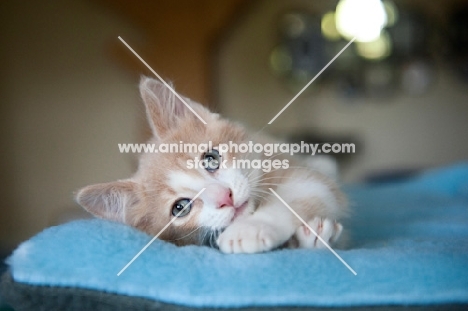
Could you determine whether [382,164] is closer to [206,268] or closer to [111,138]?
[111,138]

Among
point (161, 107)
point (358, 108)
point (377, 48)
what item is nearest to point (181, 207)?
point (161, 107)

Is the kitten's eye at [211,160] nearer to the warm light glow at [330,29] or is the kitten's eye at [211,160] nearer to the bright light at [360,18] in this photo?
the bright light at [360,18]

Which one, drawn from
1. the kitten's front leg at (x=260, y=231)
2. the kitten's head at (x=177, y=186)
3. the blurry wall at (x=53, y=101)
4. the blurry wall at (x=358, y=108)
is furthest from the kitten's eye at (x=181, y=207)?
the blurry wall at (x=358, y=108)

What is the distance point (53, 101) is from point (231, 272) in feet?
5.91

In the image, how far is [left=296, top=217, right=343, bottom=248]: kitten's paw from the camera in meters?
0.90

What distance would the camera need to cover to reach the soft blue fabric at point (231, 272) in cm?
68

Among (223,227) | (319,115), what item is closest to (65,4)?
(223,227)

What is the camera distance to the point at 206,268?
0.72m

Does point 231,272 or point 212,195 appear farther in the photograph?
point 212,195

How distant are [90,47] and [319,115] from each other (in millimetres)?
2034

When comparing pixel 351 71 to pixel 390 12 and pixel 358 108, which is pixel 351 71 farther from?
pixel 390 12

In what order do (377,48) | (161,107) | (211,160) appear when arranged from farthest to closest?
(377,48) < (161,107) < (211,160)

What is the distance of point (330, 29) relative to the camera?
12.5 feet

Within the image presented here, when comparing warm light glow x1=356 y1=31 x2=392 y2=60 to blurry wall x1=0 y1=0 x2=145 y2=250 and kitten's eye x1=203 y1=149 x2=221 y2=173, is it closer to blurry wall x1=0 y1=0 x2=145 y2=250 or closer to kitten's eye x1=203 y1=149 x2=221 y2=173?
blurry wall x1=0 y1=0 x2=145 y2=250
